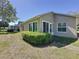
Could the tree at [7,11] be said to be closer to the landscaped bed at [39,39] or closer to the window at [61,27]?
the window at [61,27]

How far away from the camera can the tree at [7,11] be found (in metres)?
45.1

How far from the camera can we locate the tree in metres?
45.1

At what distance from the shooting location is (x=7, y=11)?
150 ft

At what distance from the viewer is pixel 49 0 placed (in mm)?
36938

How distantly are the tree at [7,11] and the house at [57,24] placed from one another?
663 inches

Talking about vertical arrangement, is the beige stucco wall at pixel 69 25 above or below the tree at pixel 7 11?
below

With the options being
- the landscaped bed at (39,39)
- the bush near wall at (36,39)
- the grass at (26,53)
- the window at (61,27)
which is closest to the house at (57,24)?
the window at (61,27)

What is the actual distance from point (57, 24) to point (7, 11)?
2012cm

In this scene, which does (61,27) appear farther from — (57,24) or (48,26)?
(48,26)

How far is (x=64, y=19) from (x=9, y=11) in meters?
21.6

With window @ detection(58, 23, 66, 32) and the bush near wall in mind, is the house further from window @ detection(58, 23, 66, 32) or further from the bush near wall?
the bush near wall

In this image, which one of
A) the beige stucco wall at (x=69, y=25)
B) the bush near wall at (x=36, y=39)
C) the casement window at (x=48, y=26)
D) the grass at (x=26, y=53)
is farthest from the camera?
the casement window at (x=48, y=26)

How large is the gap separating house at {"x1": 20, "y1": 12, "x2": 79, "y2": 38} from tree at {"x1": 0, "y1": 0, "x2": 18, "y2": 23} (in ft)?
55.2

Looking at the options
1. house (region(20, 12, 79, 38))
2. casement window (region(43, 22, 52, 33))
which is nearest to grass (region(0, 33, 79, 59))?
house (region(20, 12, 79, 38))
